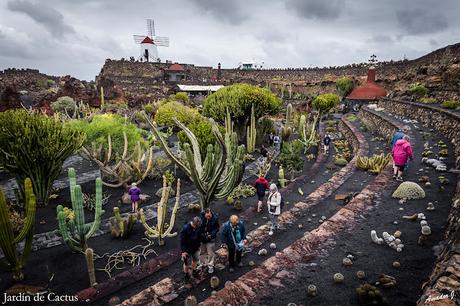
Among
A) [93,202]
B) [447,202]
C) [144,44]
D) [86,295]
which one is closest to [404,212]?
[447,202]

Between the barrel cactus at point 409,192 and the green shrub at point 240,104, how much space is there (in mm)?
11565

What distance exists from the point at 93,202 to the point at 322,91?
43.8 metres

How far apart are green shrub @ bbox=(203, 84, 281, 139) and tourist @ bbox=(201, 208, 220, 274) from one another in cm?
1216

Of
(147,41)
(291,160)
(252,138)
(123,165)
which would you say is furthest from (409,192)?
(147,41)

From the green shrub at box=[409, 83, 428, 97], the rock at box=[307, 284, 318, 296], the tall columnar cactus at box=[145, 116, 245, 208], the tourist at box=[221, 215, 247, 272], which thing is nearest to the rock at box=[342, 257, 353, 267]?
the rock at box=[307, 284, 318, 296]

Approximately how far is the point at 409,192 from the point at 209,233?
4.88 metres

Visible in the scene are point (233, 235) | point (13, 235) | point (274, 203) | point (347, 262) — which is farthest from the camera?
point (274, 203)

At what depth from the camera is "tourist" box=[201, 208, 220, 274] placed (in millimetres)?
5463

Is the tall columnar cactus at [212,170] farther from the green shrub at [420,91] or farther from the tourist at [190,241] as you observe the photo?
the green shrub at [420,91]

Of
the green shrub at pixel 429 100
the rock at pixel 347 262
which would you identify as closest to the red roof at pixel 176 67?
the green shrub at pixel 429 100

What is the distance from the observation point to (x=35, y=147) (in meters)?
8.75

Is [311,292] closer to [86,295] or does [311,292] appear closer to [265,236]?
[265,236]

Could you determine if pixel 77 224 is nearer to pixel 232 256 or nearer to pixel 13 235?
pixel 13 235

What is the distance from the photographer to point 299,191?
10.8m
